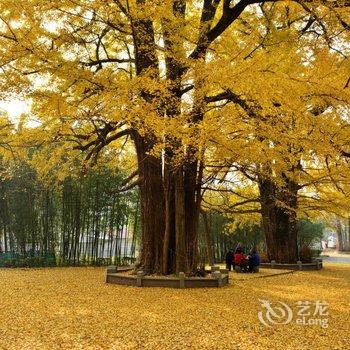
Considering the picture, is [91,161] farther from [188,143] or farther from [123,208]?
[123,208]

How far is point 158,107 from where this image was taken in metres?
6.98

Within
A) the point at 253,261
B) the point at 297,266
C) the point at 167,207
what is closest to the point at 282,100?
the point at 167,207

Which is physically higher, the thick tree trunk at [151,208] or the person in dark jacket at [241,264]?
the thick tree trunk at [151,208]

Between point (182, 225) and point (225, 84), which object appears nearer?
point (225, 84)

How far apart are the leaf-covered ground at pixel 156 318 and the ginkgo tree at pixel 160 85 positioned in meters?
1.76

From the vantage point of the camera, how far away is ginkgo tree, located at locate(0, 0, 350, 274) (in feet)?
21.0

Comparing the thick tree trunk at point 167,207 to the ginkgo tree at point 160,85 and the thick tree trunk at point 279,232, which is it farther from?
the thick tree trunk at point 279,232

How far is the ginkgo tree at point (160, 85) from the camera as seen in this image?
639 cm

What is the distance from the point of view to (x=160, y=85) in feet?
21.6

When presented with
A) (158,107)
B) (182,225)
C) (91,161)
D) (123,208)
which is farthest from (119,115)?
(123,208)

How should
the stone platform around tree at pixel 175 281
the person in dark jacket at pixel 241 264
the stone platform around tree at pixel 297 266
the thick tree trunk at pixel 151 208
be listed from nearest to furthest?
the stone platform around tree at pixel 175 281
the thick tree trunk at pixel 151 208
the person in dark jacket at pixel 241 264
the stone platform around tree at pixel 297 266

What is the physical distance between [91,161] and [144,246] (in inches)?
106

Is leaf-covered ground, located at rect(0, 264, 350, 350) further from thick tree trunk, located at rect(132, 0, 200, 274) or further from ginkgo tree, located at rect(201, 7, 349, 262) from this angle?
ginkgo tree, located at rect(201, 7, 349, 262)

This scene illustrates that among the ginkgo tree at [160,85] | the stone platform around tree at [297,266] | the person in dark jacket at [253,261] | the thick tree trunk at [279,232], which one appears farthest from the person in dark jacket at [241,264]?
the ginkgo tree at [160,85]
